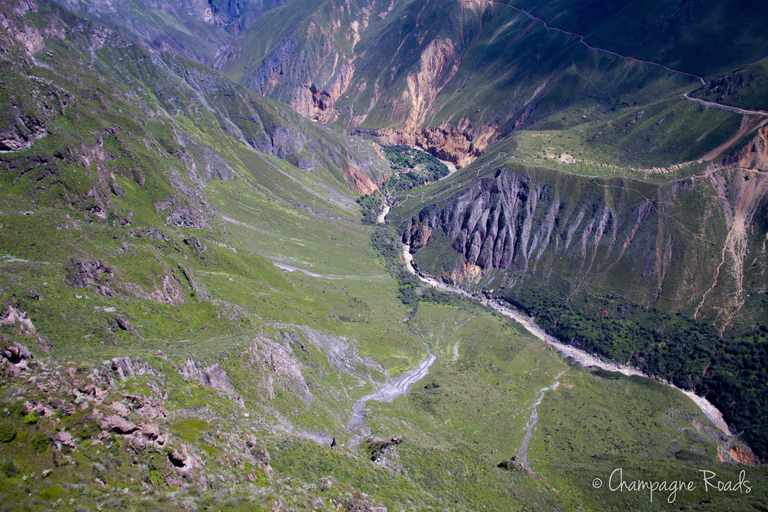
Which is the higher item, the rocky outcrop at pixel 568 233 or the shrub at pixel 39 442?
the rocky outcrop at pixel 568 233

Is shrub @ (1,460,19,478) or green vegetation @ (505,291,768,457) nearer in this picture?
shrub @ (1,460,19,478)

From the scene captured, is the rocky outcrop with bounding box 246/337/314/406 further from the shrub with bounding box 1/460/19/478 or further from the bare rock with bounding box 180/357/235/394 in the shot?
the shrub with bounding box 1/460/19/478

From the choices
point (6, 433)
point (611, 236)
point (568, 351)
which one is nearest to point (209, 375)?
point (6, 433)

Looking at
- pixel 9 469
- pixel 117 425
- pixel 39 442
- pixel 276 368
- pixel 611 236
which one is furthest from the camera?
pixel 611 236

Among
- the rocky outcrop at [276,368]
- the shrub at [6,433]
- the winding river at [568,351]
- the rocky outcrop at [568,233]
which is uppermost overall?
the rocky outcrop at [568,233]

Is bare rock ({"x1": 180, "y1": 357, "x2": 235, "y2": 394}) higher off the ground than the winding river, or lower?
higher

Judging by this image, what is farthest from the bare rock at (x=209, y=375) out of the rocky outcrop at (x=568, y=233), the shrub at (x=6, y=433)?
the rocky outcrop at (x=568, y=233)

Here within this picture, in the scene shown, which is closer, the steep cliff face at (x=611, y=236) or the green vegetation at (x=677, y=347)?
the green vegetation at (x=677, y=347)

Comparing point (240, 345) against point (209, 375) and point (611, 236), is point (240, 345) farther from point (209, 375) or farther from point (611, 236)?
point (611, 236)

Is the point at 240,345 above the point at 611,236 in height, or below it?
below

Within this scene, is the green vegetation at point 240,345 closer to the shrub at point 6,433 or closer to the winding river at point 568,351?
the shrub at point 6,433

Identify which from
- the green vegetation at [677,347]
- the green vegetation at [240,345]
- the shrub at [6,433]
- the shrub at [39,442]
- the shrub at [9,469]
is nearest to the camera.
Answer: the shrub at [9,469]

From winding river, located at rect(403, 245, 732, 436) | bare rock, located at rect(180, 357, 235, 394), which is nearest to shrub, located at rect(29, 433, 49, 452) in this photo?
bare rock, located at rect(180, 357, 235, 394)
